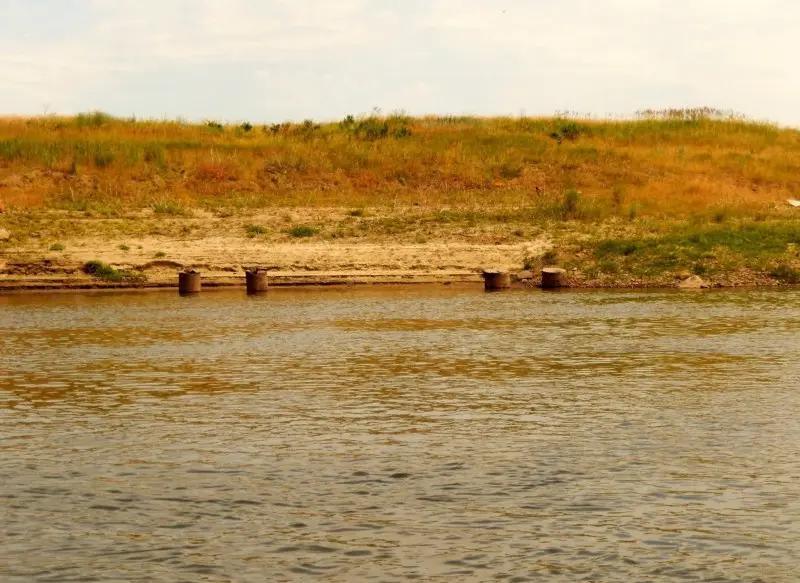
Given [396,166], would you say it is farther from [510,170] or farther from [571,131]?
[571,131]

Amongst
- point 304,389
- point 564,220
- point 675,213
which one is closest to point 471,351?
point 304,389

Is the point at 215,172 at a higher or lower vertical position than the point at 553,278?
higher

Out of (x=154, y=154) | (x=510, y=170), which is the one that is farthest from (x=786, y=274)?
(x=154, y=154)

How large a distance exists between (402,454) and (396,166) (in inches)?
1403

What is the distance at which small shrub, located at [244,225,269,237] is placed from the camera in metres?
36.1

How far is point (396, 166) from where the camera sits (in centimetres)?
4753

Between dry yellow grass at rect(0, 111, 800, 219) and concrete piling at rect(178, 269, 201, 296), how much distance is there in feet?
24.7

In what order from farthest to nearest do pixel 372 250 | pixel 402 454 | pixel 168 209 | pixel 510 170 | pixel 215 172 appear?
pixel 510 170, pixel 215 172, pixel 168 209, pixel 372 250, pixel 402 454

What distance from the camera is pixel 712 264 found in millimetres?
33688

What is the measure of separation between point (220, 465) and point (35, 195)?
102 ft

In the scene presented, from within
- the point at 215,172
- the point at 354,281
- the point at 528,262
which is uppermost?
the point at 215,172

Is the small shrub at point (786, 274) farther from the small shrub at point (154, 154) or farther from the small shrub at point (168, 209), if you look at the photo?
the small shrub at point (154, 154)

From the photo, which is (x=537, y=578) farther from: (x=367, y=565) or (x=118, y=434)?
(x=118, y=434)

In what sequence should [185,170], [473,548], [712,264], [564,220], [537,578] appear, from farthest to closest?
[185,170], [564,220], [712,264], [473,548], [537,578]
